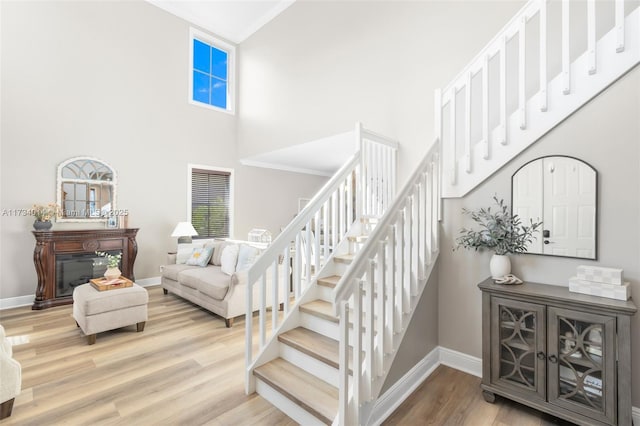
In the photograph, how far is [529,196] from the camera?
Result: 2184 millimetres

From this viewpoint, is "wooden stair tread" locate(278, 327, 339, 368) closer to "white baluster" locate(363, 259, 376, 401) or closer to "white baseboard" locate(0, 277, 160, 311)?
"white baluster" locate(363, 259, 376, 401)

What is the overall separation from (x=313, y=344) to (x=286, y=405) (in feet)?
1.36

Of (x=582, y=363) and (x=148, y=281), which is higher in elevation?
(x=582, y=363)

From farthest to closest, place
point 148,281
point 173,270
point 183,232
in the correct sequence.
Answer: point 148,281 < point 183,232 < point 173,270

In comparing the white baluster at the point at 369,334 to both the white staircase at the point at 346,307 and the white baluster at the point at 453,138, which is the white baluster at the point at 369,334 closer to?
the white staircase at the point at 346,307

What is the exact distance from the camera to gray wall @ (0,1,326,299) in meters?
4.11

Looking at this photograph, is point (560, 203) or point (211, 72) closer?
point (560, 203)

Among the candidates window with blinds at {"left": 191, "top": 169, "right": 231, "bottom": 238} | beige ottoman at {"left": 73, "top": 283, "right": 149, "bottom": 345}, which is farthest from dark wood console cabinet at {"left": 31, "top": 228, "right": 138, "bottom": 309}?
window with blinds at {"left": 191, "top": 169, "right": 231, "bottom": 238}

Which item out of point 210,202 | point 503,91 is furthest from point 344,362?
point 210,202

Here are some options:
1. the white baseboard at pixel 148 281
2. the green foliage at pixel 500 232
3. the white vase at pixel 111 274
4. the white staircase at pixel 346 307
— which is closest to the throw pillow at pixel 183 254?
the white baseboard at pixel 148 281

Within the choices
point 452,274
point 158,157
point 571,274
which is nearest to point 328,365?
point 452,274

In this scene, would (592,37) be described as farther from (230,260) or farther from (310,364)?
(230,260)

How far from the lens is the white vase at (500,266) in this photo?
2.17 m

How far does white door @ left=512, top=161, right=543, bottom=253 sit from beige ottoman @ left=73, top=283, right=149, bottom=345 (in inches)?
146
